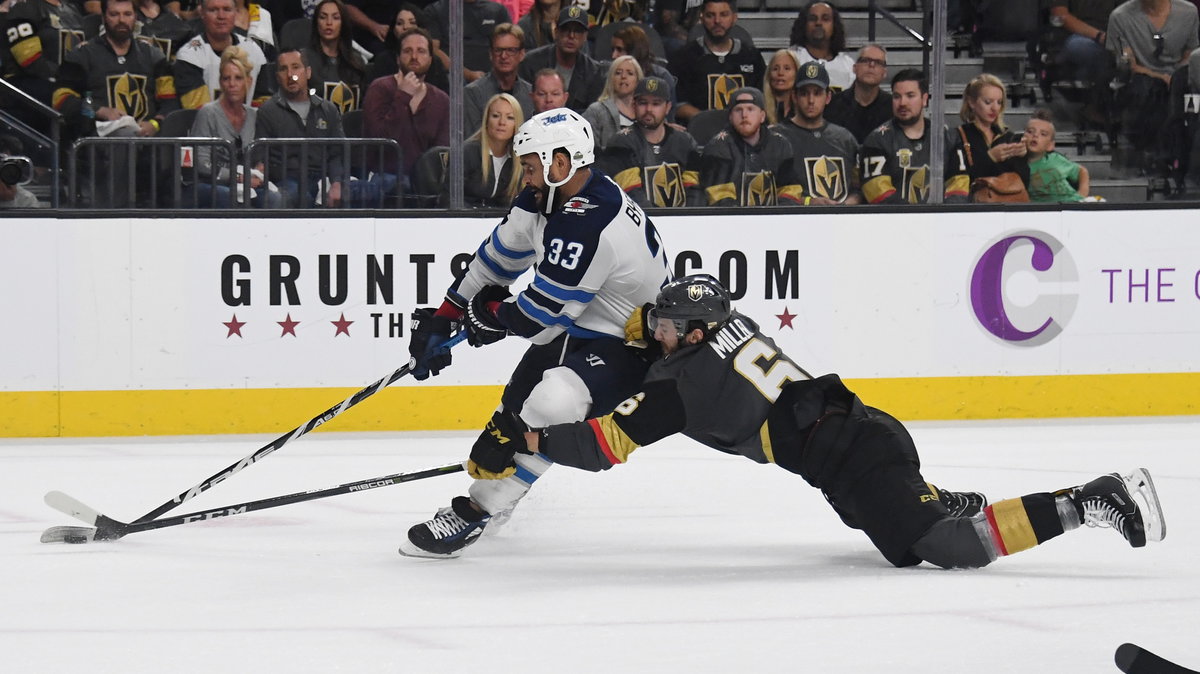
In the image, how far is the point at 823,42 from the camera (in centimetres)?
679

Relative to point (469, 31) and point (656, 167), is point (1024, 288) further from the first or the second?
point (469, 31)

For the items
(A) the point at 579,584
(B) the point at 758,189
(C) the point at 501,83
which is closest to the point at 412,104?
(C) the point at 501,83

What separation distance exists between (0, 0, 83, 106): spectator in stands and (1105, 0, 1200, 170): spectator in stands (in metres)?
4.41

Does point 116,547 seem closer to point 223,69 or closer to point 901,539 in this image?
point 901,539

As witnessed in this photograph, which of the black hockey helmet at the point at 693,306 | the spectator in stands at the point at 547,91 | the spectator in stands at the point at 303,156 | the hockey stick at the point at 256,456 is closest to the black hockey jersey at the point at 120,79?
the spectator in stands at the point at 303,156

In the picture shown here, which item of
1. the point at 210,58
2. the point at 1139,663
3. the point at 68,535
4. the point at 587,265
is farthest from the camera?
the point at 210,58

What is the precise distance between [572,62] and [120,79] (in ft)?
5.94

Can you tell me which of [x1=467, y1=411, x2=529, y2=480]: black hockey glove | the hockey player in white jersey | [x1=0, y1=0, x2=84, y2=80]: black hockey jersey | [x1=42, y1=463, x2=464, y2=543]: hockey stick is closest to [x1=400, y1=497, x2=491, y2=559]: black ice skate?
the hockey player in white jersey

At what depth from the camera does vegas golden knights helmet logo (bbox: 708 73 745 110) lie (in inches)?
261

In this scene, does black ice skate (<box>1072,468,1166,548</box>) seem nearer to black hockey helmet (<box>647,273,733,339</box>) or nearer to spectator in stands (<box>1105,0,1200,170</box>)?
black hockey helmet (<box>647,273,733,339</box>)

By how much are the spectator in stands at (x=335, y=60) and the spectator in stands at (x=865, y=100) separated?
6.43 ft

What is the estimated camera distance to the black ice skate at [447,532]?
4.05 m

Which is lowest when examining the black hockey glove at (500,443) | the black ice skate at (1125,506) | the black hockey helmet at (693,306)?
the black ice skate at (1125,506)

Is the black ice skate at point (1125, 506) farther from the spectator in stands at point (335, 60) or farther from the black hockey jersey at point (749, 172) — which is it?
the spectator in stands at point (335, 60)
